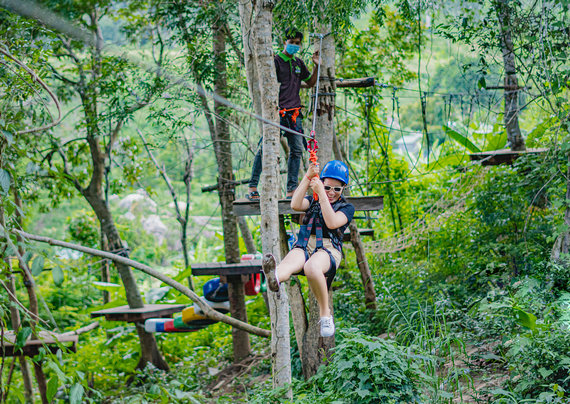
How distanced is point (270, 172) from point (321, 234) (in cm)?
57

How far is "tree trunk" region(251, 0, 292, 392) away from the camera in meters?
3.60

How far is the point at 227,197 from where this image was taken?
23.5ft

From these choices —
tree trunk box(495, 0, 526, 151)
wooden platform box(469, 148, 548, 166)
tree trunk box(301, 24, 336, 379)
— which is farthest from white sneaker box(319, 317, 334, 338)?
wooden platform box(469, 148, 548, 166)

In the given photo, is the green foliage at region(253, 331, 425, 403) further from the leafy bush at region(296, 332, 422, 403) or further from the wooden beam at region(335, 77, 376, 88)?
the wooden beam at region(335, 77, 376, 88)

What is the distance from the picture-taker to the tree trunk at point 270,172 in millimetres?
3596

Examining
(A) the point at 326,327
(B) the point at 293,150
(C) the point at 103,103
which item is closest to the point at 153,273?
(A) the point at 326,327

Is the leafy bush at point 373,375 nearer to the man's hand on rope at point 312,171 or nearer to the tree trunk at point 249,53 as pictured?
the man's hand on rope at point 312,171

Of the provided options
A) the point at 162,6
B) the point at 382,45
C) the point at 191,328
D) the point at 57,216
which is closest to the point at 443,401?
the point at 191,328

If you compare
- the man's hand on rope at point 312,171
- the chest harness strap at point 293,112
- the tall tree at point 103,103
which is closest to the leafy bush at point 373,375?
the man's hand on rope at point 312,171

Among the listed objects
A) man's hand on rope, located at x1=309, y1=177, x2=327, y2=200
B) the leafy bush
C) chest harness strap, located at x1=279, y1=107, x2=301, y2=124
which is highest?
chest harness strap, located at x1=279, y1=107, x2=301, y2=124

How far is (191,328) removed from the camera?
7.56 m

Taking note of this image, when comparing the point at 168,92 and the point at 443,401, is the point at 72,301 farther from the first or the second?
the point at 443,401

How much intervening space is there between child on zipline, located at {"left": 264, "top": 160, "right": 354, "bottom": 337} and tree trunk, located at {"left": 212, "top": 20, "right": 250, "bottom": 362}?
3507 mm

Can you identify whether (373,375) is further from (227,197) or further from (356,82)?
(227,197)
